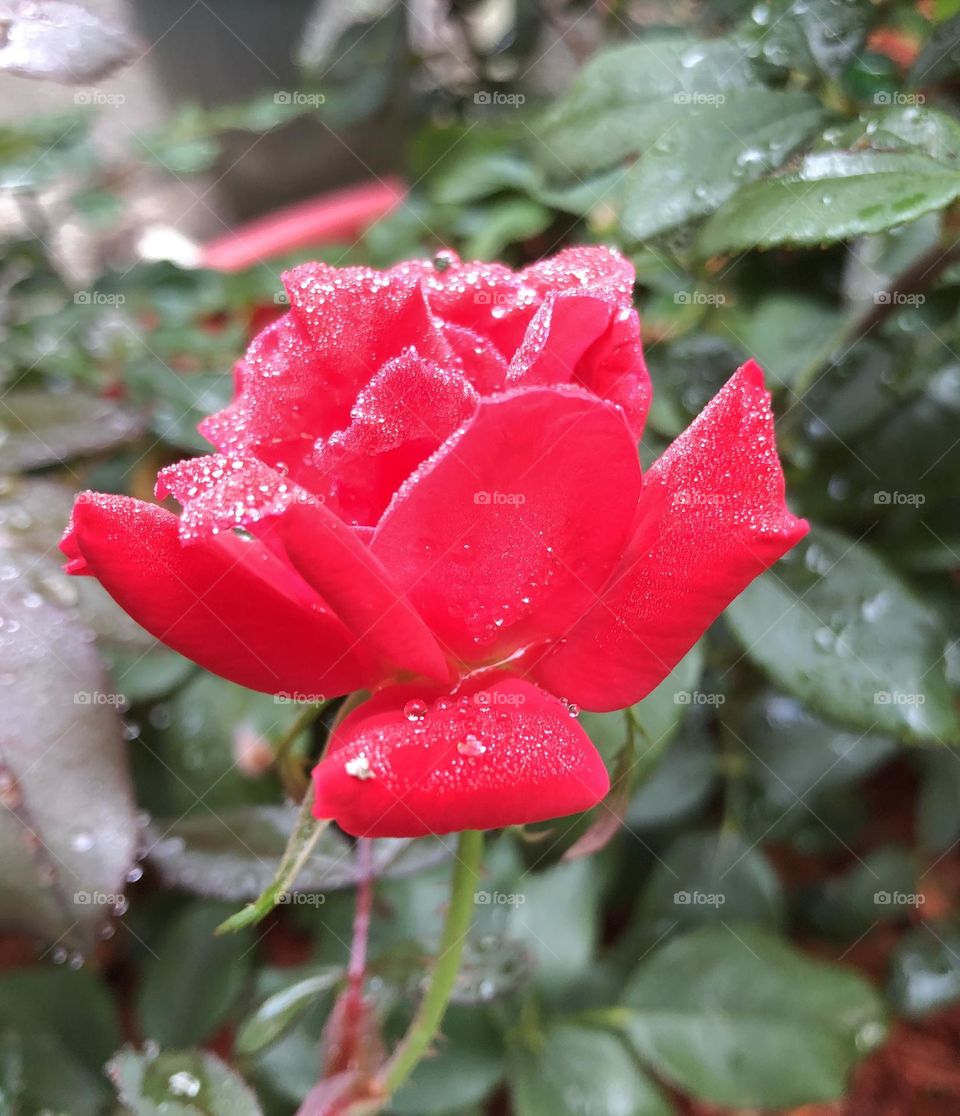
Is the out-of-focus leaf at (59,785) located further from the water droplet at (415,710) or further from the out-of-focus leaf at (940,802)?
the out-of-focus leaf at (940,802)

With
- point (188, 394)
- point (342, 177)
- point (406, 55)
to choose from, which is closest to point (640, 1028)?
point (188, 394)

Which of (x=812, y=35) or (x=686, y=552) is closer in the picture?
(x=686, y=552)

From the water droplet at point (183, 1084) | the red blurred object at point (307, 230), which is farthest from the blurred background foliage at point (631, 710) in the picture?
the red blurred object at point (307, 230)

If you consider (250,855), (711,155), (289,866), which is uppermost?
(711,155)

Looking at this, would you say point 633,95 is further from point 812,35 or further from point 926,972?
point 926,972

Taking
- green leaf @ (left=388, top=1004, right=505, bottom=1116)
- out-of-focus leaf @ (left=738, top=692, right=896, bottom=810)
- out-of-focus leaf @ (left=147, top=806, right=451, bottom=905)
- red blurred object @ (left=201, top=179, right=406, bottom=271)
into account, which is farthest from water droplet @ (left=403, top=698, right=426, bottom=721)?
red blurred object @ (left=201, top=179, right=406, bottom=271)

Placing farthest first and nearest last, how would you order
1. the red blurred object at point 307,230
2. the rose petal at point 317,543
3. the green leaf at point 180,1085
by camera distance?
the red blurred object at point 307,230
the green leaf at point 180,1085
the rose petal at point 317,543

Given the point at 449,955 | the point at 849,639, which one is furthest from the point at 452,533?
the point at 849,639

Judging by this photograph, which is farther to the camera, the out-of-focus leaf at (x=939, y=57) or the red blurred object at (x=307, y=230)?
the red blurred object at (x=307, y=230)
